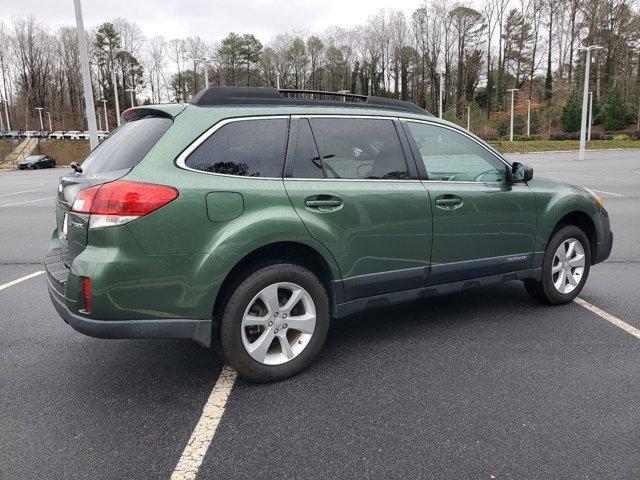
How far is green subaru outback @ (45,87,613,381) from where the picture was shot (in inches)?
113

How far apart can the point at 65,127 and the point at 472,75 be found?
214 feet

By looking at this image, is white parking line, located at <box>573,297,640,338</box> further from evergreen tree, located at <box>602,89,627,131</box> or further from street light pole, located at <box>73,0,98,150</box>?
evergreen tree, located at <box>602,89,627,131</box>

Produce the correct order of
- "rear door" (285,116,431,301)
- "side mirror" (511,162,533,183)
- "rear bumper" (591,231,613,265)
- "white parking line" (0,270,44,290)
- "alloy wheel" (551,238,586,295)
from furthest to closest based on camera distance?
"white parking line" (0,270,44,290)
"rear bumper" (591,231,613,265)
"alloy wheel" (551,238,586,295)
"side mirror" (511,162,533,183)
"rear door" (285,116,431,301)

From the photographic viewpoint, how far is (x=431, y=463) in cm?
248

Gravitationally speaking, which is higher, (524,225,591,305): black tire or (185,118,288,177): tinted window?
(185,118,288,177): tinted window

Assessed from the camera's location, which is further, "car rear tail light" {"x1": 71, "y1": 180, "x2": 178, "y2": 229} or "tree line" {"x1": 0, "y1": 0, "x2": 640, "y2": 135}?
"tree line" {"x1": 0, "y1": 0, "x2": 640, "y2": 135}

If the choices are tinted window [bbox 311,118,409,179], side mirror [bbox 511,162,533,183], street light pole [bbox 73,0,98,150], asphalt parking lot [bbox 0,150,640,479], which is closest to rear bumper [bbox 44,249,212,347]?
asphalt parking lot [bbox 0,150,640,479]

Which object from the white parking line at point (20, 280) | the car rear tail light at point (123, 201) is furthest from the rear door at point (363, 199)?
the white parking line at point (20, 280)

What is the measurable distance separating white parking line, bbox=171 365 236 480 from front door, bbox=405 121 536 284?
1662mm

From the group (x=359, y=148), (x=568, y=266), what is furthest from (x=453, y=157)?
(x=568, y=266)

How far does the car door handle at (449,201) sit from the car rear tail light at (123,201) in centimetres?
191

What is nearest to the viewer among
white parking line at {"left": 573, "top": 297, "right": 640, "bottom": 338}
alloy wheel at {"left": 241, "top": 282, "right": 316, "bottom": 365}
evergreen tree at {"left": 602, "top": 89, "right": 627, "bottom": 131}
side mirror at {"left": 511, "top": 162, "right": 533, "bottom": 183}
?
alloy wheel at {"left": 241, "top": 282, "right": 316, "bottom": 365}

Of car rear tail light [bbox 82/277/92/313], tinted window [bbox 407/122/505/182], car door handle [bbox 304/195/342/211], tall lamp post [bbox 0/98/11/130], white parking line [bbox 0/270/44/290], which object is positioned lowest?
white parking line [bbox 0/270/44/290]

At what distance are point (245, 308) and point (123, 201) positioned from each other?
91 centimetres
